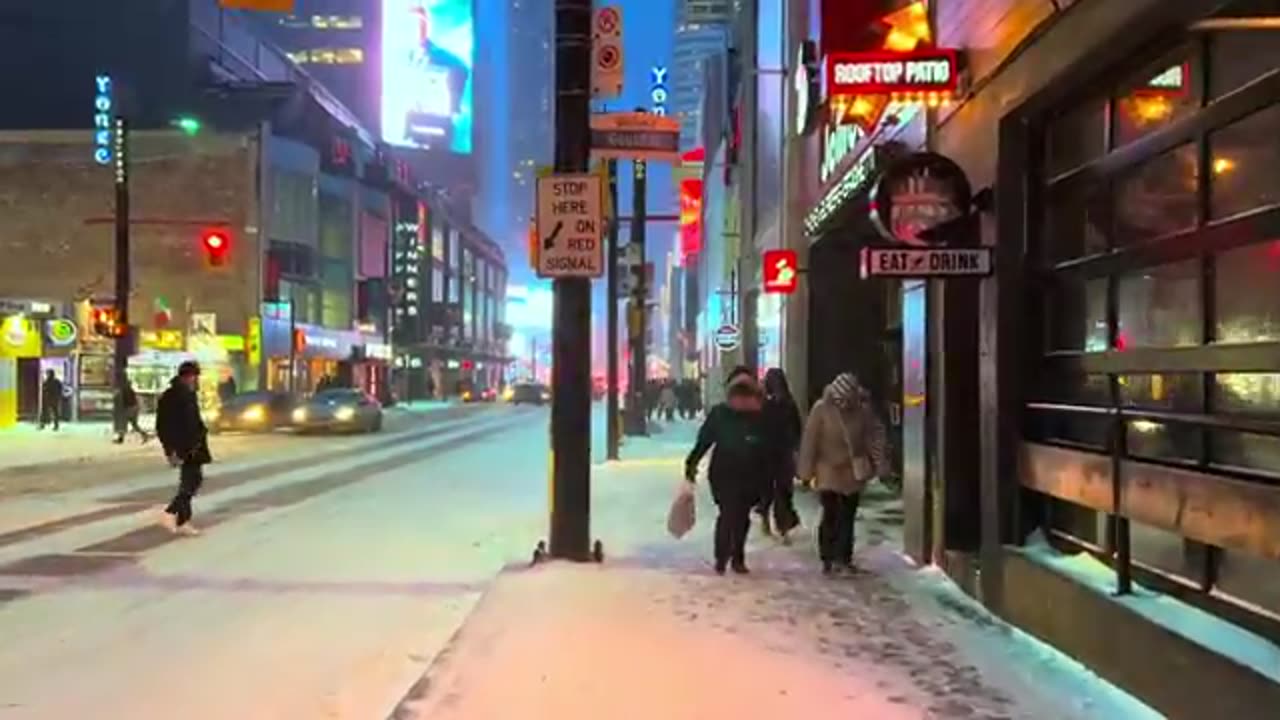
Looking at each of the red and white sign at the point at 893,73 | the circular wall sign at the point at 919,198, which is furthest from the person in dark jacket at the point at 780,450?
the red and white sign at the point at 893,73

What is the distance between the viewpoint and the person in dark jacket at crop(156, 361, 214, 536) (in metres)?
14.4

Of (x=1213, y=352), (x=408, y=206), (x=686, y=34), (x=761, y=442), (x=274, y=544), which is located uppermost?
(x=686, y=34)

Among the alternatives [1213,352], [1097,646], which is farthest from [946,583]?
[1213,352]

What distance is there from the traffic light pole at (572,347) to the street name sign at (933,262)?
293cm

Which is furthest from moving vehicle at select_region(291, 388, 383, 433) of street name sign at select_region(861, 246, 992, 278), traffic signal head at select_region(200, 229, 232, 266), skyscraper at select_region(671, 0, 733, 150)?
skyscraper at select_region(671, 0, 733, 150)

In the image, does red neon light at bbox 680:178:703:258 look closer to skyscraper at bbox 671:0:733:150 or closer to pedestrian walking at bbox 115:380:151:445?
skyscraper at bbox 671:0:733:150

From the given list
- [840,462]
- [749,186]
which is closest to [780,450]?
[840,462]

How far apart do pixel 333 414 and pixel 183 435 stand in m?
25.0

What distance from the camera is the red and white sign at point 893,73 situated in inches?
394

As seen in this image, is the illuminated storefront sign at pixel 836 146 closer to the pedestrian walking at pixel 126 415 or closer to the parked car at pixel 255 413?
the pedestrian walking at pixel 126 415

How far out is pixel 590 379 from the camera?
1134cm

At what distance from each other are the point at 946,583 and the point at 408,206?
7772 centimetres

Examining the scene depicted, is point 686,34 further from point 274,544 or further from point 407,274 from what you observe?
point 274,544

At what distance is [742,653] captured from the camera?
7.84 metres
